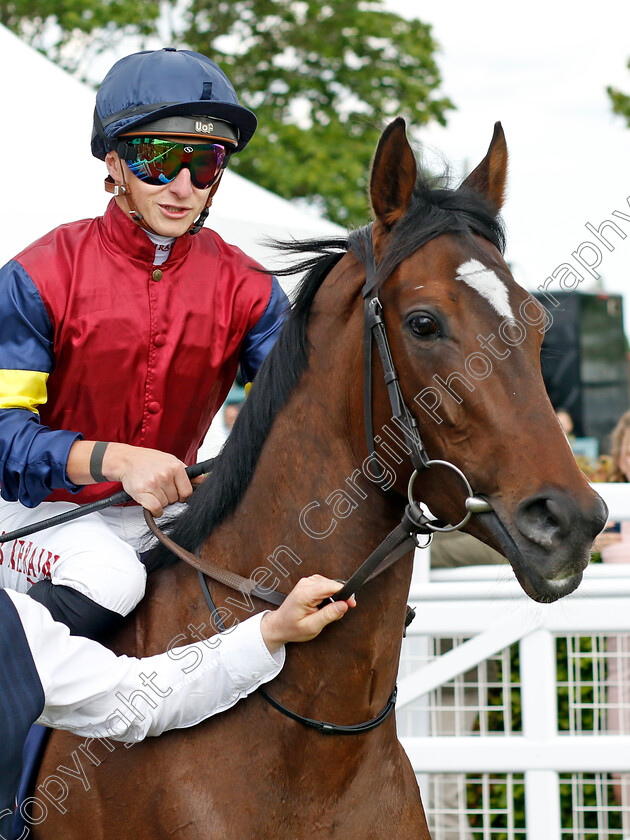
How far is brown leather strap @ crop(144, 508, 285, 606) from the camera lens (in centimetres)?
218

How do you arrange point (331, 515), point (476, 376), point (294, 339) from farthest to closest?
point (294, 339), point (331, 515), point (476, 376)

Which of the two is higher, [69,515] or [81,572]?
[69,515]

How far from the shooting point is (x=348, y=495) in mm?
2150

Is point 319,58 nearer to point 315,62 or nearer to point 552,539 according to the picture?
point 315,62

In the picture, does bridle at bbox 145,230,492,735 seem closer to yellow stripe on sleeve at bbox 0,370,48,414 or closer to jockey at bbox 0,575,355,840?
jockey at bbox 0,575,355,840

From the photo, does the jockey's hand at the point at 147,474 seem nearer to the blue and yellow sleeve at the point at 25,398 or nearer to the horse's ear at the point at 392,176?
the blue and yellow sleeve at the point at 25,398

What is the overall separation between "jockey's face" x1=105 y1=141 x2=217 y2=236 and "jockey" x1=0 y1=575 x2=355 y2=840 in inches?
41.3

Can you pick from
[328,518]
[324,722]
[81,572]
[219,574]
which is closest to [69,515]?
[81,572]

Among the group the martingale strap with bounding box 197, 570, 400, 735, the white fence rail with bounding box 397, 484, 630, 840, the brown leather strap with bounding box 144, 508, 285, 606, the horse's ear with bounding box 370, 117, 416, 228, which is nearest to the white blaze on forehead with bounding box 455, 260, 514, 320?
the horse's ear with bounding box 370, 117, 416, 228

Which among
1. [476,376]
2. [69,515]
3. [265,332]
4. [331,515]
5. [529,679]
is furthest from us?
[529,679]

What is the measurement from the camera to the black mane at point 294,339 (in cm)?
207

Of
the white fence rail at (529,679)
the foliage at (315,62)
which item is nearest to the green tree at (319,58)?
the foliage at (315,62)

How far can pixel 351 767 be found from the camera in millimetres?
2131

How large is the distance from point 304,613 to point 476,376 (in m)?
0.65
